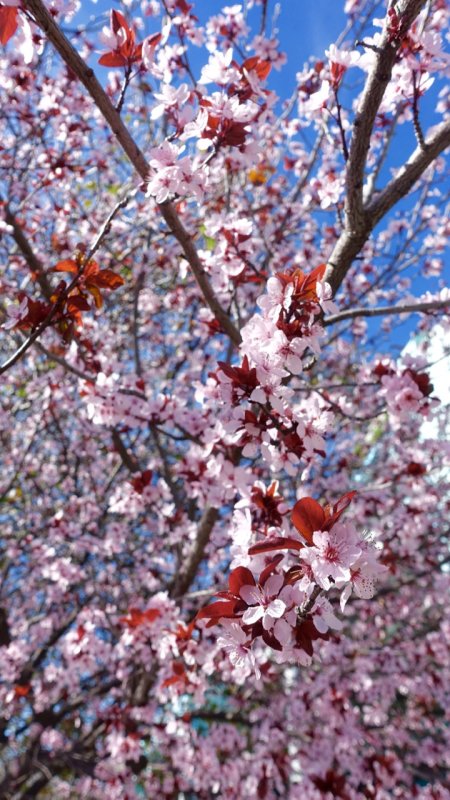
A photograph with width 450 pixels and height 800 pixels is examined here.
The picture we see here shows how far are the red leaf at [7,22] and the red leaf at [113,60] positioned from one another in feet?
1.61

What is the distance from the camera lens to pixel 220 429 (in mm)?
2572

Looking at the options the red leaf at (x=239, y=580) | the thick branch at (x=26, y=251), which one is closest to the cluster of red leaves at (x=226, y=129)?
the red leaf at (x=239, y=580)

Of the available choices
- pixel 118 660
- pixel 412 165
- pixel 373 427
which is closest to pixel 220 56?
pixel 412 165

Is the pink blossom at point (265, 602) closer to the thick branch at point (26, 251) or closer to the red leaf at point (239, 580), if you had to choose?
the red leaf at point (239, 580)

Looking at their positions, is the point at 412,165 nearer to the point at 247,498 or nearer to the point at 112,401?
the point at 247,498

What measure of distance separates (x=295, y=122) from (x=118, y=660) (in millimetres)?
5736

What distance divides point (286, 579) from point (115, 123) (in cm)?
177

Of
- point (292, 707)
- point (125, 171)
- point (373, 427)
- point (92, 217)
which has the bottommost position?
point (292, 707)

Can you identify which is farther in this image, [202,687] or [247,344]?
[202,687]

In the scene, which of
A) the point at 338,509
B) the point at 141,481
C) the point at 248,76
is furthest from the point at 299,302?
the point at 141,481

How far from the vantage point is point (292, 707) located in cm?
489

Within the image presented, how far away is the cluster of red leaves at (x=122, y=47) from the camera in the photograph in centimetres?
196

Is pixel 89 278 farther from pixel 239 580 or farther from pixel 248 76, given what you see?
pixel 239 580

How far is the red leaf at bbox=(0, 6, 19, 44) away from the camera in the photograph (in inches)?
59.6
